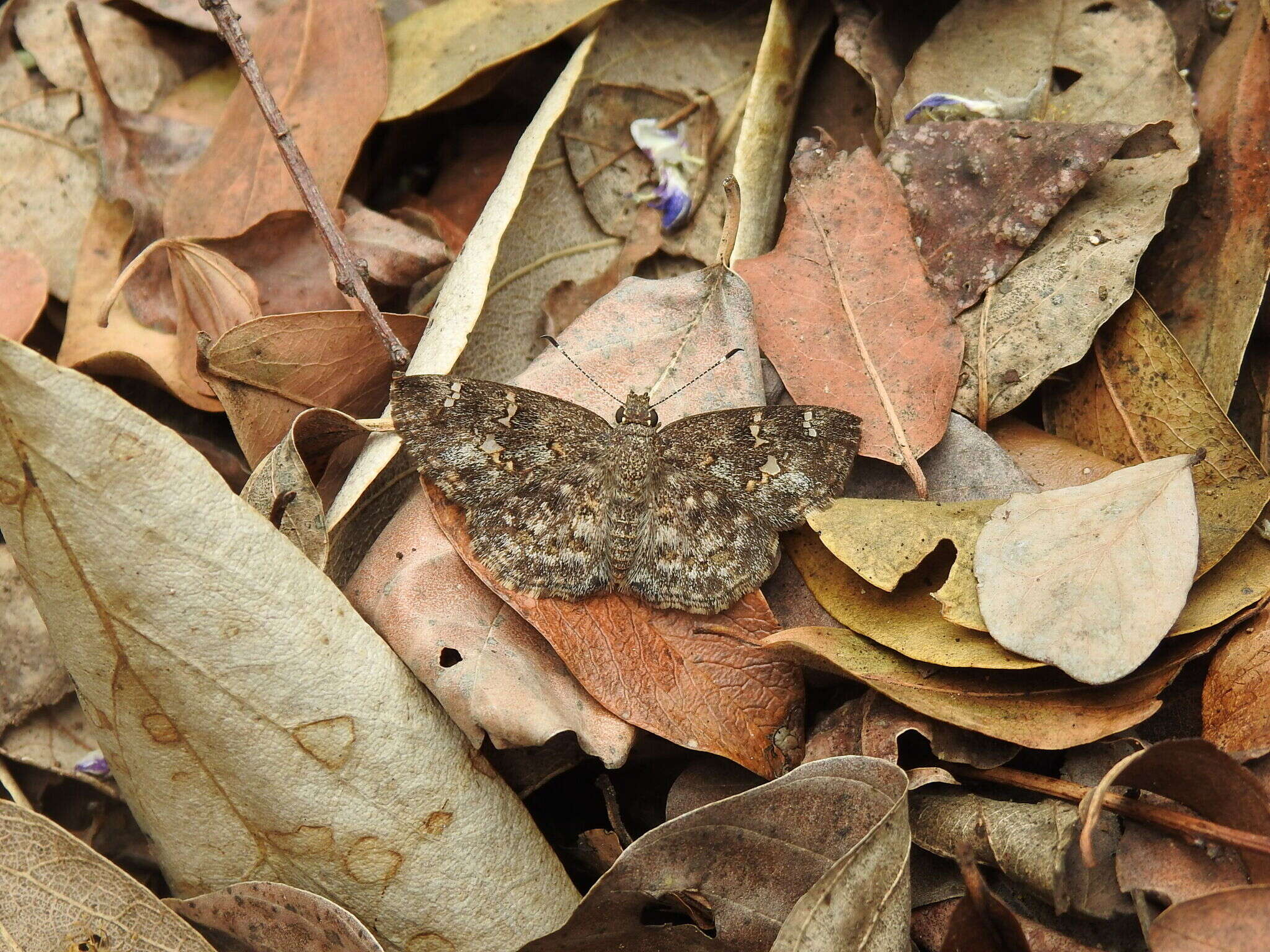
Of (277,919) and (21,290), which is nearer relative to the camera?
(277,919)

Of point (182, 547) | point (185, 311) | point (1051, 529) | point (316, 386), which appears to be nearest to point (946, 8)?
point (1051, 529)

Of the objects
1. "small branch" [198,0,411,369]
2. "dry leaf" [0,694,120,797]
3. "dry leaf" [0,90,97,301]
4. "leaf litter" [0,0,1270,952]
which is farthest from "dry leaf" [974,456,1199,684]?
"dry leaf" [0,90,97,301]

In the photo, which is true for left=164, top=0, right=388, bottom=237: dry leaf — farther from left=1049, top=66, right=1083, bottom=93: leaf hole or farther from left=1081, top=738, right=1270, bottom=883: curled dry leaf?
left=1081, top=738, right=1270, bottom=883: curled dry leaf

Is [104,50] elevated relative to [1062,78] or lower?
elevated

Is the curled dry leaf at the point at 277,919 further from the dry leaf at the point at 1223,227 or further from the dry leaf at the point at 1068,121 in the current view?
the dry leaf at the point at 1223,227

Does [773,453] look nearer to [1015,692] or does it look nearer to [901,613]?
[901,613]

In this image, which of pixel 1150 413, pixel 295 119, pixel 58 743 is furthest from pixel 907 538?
pixel 58 743

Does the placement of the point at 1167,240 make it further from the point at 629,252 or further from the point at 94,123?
the point at 94,123

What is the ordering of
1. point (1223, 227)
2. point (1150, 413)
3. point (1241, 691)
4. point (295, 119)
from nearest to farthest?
1. point (1241, 691)
2. point (1150, 413)
3. point (1223, 227)
4. point (295, 119)
